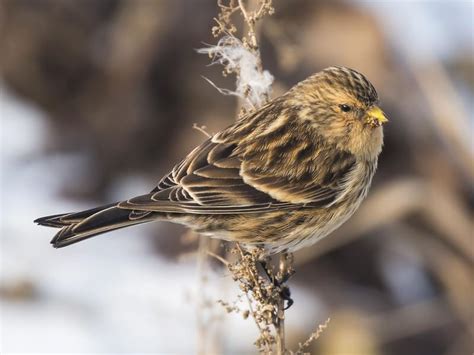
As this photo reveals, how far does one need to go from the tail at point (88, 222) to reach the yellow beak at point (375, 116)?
129cm

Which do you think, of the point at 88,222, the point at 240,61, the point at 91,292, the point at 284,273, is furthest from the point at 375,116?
the point at 91,292

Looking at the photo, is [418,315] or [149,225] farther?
[149,225]

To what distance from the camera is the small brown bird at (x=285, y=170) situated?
4.62 meters

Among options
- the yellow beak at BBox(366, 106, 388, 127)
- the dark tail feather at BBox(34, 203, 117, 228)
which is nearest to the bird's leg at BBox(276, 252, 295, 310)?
the yellow beak at BBox(366, 106, 388, 127)

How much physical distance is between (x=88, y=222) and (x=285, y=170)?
1.05 metres

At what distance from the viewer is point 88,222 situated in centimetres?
428

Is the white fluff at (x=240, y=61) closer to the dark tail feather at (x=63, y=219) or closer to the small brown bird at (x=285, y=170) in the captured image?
the small brown bird at (x=285, y=170)

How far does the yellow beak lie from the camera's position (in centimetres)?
467

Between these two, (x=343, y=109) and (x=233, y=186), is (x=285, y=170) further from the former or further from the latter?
(x=343, y=109)

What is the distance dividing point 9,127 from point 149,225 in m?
1.99

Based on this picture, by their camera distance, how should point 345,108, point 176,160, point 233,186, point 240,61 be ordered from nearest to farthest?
point 240,61, point 233,186, point 345,108, point 176,160

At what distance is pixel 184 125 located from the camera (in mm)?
8789

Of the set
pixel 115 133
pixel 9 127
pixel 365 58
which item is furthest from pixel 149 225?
pixel 365 58

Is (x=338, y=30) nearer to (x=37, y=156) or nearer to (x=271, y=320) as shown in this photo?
(x=37, y=156)
